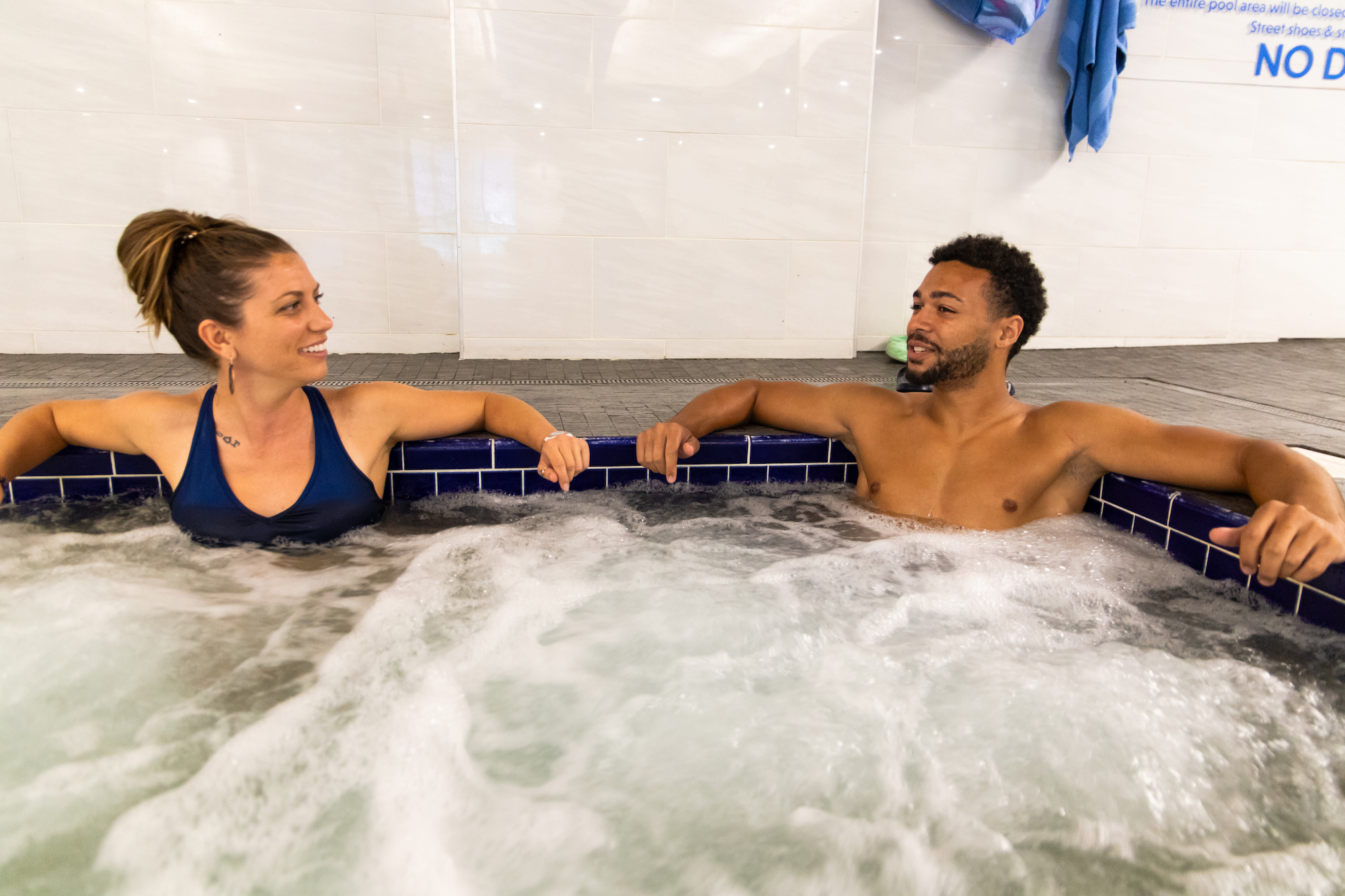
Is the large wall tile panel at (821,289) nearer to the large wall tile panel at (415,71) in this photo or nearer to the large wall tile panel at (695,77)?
the large wall tile panel at (695,77)

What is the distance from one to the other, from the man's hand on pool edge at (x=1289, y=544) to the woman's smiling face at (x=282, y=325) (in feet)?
5.43

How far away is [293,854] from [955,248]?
1.84 metres

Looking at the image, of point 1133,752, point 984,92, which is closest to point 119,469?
point 1133,752

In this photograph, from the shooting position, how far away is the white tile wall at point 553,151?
4113 mm

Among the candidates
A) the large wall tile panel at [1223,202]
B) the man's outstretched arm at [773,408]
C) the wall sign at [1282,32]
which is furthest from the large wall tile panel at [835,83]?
the man's outstretched arm at [773,408]

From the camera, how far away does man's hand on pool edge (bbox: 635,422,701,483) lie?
212cm

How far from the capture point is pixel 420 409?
207 cm

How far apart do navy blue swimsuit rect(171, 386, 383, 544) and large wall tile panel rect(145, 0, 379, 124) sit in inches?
114

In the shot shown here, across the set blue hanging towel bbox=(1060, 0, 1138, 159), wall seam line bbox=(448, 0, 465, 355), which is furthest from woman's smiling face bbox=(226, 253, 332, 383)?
blue hanging towel bbox=(1060, 0, 1138, 159)

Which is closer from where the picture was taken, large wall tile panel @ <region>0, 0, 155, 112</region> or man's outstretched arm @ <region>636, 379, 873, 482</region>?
man's outstretched arm @ <region>636, 379, 873, 482</region>

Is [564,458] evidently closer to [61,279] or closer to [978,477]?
[978,477]

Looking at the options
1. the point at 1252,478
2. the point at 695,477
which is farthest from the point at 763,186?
the point at 1252,478

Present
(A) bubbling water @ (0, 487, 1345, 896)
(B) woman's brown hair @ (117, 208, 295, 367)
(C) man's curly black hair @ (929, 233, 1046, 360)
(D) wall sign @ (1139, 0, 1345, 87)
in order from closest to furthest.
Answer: (A) bubbling water @ (0, 487, 1345, 896)
(B) woman's brown hair @ (117, 208, 295, 367)
(C) man's curly black hair @ (929, 233, 1046, 360)
(D) wall sign @ (1139, 0, 1345, 87)

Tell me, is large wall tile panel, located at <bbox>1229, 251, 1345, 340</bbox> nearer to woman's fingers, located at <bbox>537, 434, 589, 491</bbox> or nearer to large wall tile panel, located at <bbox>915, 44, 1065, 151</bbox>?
large wall tile panel, located at <bbox>915, 44, 1065, 151</bbox>
